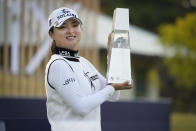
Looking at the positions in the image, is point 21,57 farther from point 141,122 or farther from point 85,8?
point 141,122

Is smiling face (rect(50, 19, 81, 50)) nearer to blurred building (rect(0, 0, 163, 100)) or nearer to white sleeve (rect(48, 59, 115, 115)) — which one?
white sleeve (rect(48, 59, 115, 115))

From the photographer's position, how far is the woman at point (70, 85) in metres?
2.38

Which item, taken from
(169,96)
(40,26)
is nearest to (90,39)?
(40,26)

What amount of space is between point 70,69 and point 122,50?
271 mm

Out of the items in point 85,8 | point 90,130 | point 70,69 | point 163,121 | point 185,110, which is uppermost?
point 85,8

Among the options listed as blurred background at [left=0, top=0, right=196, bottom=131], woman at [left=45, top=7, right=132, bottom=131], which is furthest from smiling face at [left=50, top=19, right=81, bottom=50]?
blurred background at [left=0, top=0, right=196, bottom=131]

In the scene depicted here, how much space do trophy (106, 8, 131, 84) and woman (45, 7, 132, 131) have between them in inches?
1.8

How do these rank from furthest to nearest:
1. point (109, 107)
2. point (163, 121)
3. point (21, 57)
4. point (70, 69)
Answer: point (21, 57) < point (163, 121) < point (109, 107) < point (70, 69)

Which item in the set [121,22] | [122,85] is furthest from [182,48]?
[122,85]

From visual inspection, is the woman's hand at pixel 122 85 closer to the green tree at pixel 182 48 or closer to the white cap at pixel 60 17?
the white cap at pixel 60 17

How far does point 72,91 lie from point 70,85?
3 cm

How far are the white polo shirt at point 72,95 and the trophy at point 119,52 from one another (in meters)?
0.07

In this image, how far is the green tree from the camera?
16.2 metres

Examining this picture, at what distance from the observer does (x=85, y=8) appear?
32.8ft
